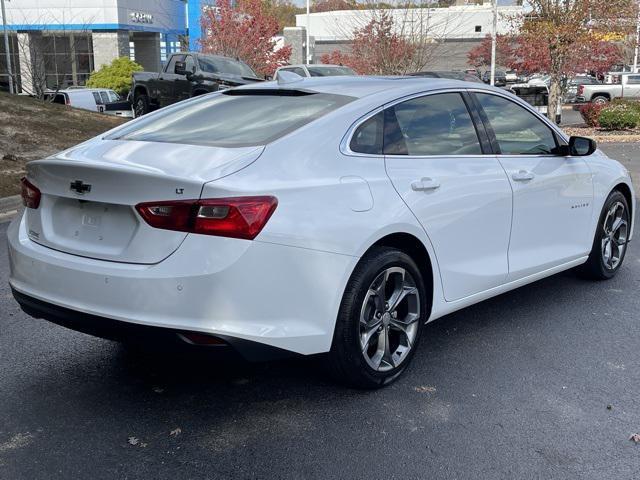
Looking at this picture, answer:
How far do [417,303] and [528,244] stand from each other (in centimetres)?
124

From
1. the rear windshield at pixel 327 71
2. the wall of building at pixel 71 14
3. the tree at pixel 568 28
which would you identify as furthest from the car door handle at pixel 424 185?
the wall of building at pixel 71 14

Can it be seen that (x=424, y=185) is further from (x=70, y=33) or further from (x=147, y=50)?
(x=147, y=50)

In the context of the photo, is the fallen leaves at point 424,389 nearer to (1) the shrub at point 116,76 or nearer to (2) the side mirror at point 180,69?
(2) the side mirror at point 180,69

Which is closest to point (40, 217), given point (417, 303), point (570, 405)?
point (417, 303)

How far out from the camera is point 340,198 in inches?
144

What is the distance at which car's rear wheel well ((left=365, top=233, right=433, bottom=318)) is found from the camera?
398cm

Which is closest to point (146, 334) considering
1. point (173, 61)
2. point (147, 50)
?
point (173, 61)

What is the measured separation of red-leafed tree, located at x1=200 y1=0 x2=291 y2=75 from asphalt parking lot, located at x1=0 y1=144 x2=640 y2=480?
28052 mm

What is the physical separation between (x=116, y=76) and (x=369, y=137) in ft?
124

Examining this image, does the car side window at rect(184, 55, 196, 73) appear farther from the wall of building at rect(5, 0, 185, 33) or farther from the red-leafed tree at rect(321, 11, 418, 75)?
the wall of building at rect(5, 0, 185, 33)

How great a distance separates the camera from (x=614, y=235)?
621 cm

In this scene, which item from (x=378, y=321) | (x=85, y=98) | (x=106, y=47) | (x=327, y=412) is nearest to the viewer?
(x=327, y=412)

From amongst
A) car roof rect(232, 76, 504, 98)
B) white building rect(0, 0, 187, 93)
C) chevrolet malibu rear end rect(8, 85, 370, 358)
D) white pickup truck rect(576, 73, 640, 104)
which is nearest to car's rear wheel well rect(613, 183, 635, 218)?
car roof rect(232, 76, 504, 98)

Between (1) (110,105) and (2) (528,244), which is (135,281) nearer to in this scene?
(2) (528,244)
